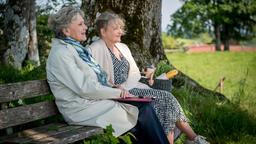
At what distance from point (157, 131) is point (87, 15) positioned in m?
3.13

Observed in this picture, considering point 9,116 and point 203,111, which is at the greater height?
point 9,116

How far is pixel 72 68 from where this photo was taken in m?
4.80

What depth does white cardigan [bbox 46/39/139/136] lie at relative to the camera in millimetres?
4824

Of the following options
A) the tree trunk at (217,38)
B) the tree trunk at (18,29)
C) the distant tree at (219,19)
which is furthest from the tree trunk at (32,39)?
the tree trunk at (217,38)

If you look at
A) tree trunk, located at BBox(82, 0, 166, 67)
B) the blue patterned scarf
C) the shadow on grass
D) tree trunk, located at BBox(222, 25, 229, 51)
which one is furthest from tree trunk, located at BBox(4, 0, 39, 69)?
tree trunk, located at BBox(222, 25, 229, 51)

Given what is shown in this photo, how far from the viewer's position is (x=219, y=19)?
5003 centimetres

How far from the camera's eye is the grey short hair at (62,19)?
16.5 feet

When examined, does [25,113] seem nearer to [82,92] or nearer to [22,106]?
[22,106]

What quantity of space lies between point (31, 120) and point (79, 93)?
18.9 inches

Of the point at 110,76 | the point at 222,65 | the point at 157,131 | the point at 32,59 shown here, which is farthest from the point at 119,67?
the point at 222,65

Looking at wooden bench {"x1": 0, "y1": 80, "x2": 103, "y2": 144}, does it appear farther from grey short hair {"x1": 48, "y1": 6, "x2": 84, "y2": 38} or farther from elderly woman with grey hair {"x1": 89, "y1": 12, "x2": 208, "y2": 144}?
elderly woman with grey hair {"x1": 89, "y1": 12, "x2": 208, "y2": 144}

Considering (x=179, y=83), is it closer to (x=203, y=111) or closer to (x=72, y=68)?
(x=203, y=111)

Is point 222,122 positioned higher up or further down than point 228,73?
higher up

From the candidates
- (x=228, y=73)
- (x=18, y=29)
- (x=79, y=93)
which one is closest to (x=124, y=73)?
(x=79, y=93)
